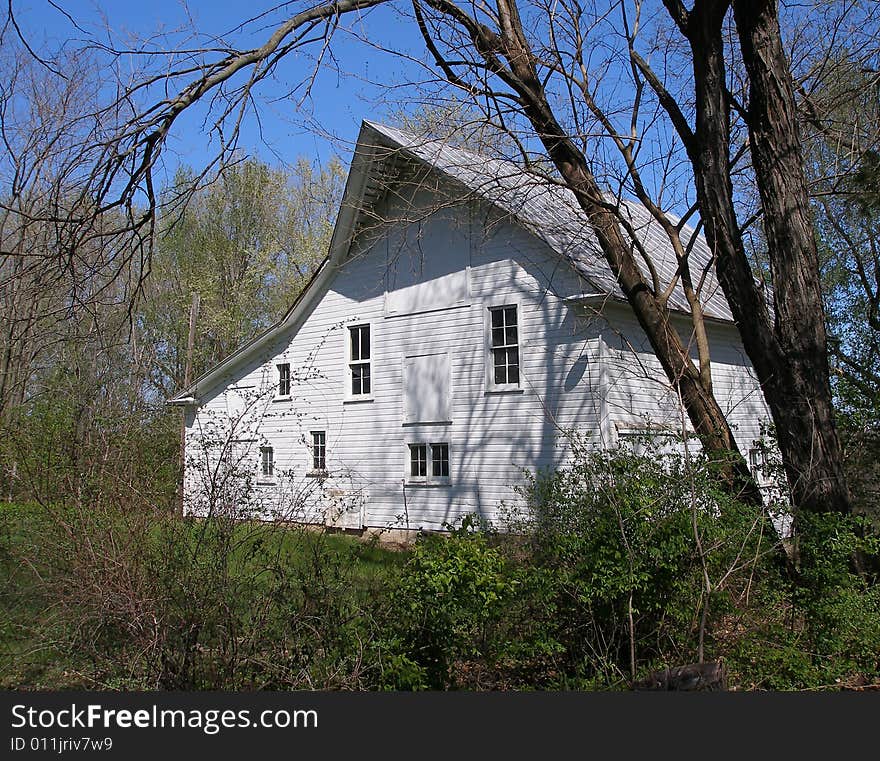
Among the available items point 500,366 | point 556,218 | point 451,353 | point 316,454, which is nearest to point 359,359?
point 316,454

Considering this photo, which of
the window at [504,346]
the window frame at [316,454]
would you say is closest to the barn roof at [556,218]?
the window at [504,346]

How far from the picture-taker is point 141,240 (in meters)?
7.18

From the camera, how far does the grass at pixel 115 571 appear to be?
5551mm

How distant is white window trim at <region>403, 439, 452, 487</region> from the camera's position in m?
16.0

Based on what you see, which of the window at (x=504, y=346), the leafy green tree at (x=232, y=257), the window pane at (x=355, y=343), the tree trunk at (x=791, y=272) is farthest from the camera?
the leafy green tree at (x=232, y=257)

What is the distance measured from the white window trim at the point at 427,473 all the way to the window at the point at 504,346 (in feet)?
5.79

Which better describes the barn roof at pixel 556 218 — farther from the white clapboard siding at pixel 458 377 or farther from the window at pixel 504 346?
the window at pixel 504 346

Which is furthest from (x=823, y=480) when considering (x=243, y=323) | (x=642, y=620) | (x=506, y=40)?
(x=243, y=323)

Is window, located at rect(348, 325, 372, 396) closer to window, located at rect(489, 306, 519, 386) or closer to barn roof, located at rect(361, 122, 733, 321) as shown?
window, located at rect(489, 306, 519, 386)

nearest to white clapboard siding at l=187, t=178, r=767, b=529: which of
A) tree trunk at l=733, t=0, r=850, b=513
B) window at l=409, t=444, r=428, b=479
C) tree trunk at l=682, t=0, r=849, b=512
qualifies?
window at l=409, t=444, r=428, b=479

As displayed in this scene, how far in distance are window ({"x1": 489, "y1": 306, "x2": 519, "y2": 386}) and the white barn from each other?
28 millimetres

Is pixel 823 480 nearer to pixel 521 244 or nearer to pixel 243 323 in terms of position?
pixel 521 244

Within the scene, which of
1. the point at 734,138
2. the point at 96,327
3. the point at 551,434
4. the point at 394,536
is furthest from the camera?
the point at 394,536

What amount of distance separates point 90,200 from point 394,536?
1104 centimetres
